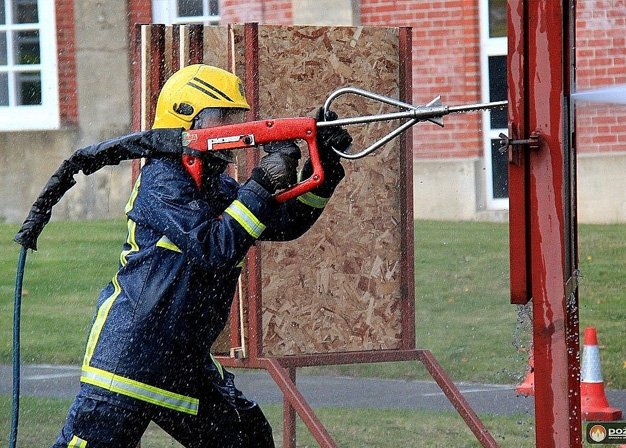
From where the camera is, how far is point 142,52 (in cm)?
526

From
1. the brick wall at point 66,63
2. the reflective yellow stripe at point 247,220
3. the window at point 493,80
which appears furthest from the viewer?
the brick wall at point 66,63

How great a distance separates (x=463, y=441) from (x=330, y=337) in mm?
1318

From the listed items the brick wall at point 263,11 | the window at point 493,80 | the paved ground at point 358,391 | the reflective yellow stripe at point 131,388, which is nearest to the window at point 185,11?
the brick wall at point 263,11

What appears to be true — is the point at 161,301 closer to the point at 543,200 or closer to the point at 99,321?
the point at 99,321

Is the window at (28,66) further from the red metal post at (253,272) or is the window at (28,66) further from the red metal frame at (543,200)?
the red metal frame at (543,200)

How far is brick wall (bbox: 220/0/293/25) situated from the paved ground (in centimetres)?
517

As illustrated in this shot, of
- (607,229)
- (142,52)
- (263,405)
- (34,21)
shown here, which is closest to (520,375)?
(263,405)

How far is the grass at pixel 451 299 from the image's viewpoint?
27.3ft

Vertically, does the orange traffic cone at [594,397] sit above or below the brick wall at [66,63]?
below

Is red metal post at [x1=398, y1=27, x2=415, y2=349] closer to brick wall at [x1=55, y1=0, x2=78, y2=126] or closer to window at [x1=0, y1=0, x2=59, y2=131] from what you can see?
brick wall at [x1=55, y1=0, x2=78, y2=126]

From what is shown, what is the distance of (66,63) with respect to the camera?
1450 centimetres

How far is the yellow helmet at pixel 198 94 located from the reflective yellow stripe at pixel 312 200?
13.7 inches

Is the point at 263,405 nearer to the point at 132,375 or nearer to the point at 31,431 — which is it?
the point at 31,431

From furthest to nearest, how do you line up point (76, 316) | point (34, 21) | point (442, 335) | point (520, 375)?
point (34, 21) → point (76, 316) → point (442, 335) → point (520, 375)
